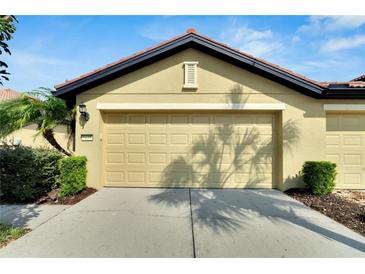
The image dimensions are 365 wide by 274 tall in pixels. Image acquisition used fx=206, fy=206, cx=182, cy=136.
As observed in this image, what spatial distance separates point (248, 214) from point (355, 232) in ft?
6.39

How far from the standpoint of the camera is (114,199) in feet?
18.8

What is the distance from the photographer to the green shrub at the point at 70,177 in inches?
229

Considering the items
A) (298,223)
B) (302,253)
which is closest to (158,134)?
(298,223)

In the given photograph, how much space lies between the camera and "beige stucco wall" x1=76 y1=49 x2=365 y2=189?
6.71 meters

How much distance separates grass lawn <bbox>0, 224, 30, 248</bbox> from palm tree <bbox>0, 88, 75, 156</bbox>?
3.26m

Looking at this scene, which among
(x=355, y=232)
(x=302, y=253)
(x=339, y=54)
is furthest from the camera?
(x=339, y=54)

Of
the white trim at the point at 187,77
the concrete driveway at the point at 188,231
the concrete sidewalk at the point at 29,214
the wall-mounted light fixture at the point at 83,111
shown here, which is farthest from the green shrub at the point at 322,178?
the wall-mounted light fixture at the point at 83,111

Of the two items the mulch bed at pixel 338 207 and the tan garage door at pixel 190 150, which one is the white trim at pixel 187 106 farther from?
the mulch bed at pixel 338 207

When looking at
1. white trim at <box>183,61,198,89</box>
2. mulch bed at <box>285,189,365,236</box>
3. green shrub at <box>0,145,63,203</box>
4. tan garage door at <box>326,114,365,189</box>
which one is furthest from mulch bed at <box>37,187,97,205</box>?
tan garage door at <box>326,114,365,189</box>

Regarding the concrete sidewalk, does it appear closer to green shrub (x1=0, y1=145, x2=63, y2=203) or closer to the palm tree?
green shrub (x1=0, y1=145, x2=63, y2=203)

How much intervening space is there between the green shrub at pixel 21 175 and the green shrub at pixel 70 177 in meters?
0.61

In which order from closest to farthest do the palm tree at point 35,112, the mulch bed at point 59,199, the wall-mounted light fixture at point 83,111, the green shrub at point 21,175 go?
the mulch bed at point 59,199 < the green shrub at point 21,175 < the palm tree at point 35,112 < the wall-mounted light fixture at point 83,111

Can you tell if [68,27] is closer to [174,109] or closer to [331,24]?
[174,109]

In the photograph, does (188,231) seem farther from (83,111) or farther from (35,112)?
(35,112)
